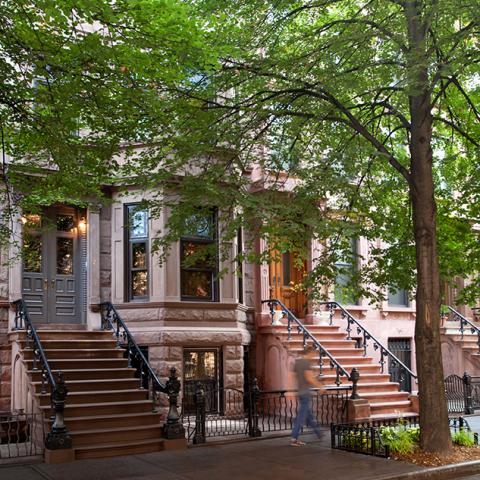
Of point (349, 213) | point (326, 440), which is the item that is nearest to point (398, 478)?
point (326, 440)

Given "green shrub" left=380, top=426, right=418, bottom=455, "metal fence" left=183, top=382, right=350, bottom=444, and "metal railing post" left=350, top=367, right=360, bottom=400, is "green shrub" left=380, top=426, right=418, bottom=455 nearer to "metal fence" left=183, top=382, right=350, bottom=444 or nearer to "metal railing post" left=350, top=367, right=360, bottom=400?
"metal fence" left=183, top=382, right=350, bottom=444

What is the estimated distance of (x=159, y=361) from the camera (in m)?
15.8

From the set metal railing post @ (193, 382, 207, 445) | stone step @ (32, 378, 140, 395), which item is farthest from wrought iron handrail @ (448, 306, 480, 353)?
stone step @ (32, 378, 140, 395)

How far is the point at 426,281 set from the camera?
11719 millimetres

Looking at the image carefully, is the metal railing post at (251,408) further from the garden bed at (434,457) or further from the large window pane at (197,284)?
the large window pane at (197,284)

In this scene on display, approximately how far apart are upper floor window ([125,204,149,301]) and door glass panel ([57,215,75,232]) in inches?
54.0

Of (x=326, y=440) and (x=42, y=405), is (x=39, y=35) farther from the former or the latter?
(x=326, y=440)

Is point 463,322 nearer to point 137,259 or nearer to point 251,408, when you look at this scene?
point 251,408

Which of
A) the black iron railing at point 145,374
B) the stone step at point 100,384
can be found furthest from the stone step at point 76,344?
the stone step at point 100,384

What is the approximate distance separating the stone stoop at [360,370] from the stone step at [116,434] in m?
5.19

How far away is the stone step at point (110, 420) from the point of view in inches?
480

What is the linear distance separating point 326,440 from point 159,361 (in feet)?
15.0

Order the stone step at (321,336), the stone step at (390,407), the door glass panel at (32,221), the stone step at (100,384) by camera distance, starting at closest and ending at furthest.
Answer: the stone step at (100,384)
the door glass panel at (32,221)
the stone step at (390,407)
the stone step at (321,336)

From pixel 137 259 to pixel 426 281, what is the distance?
7.71 m
